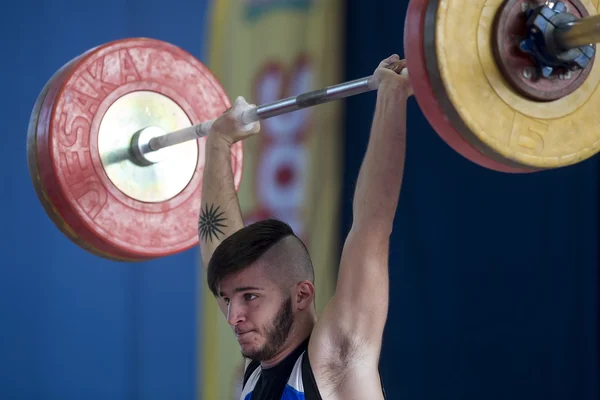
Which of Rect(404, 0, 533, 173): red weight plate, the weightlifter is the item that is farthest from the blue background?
Rect(404, 0, 533, 173): red weight plate

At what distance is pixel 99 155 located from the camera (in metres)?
2.42

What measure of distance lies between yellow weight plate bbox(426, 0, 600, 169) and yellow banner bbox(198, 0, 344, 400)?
2.49 metres

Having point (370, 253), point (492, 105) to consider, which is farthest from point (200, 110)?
point (492, 105)

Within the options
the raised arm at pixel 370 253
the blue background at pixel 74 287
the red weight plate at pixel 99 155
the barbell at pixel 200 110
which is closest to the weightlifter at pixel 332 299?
the raised arm at pixel 370 253

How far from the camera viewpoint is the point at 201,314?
3941 millimetres

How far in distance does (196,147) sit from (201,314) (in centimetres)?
155

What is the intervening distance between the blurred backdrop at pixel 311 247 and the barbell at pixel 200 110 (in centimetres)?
120

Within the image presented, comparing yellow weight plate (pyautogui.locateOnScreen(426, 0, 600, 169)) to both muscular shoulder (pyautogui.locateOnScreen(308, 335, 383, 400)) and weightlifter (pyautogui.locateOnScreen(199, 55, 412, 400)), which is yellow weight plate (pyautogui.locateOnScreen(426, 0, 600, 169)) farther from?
muscular shoulder (pyautogui.locateOnScreen(308, 335, 383, 400))

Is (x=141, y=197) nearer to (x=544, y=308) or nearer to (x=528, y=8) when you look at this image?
→ (x=528, y=8)

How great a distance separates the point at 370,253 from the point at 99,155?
3.61ft

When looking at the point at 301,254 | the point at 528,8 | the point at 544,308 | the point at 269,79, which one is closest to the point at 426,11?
the point at 528,8

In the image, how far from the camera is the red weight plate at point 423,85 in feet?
4.99

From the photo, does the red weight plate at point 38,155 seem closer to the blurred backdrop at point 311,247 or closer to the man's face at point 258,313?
the man's face at point 258,313

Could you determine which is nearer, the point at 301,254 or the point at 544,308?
the point at 301,254
